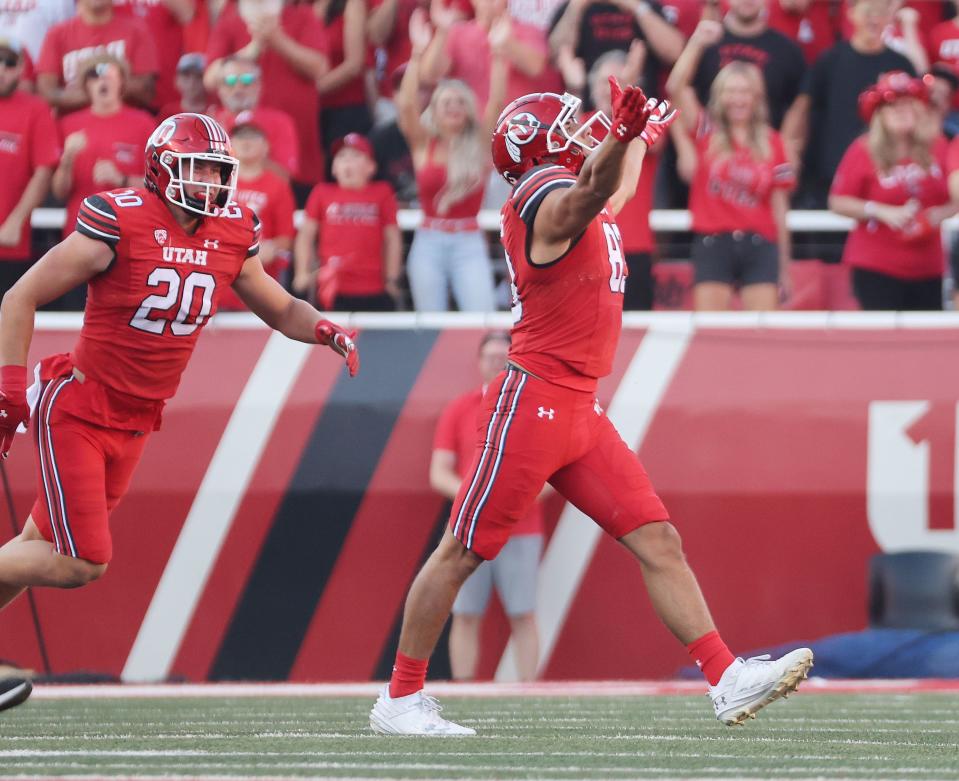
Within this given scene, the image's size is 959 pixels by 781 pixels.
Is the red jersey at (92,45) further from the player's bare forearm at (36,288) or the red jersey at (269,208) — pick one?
the player's bare forearm at (36,288)

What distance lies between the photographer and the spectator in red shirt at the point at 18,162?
880 cm

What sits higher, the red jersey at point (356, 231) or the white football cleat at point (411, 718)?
the red jersey at point (356, 231)

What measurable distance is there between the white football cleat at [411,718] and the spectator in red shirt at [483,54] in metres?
4.81

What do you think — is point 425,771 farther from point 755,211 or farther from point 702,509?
point 755,211

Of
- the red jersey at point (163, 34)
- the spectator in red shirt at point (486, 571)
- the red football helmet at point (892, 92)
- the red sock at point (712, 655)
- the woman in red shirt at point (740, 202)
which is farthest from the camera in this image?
the red jersey at point (163, 34)

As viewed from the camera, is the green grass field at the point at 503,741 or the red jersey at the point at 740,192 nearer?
the green grass field at the point at 503,741

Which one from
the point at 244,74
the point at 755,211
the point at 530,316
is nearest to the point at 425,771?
the point at 530,316

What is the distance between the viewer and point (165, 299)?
5.65 meters

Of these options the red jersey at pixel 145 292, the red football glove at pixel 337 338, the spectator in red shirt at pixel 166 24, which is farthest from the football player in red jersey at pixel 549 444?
the spectator in red shirt at pixel 166 24

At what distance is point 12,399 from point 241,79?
Answer: 4024mm

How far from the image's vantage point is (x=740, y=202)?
8.64 m

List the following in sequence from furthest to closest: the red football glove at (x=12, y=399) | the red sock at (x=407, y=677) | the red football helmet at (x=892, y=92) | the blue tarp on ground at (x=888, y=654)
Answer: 1. the red football helmet at (x=892, y=92)
2. the blue tarp on ground at (x=888, y=654)
3. the red football glove at (x=12, y=399)
4. the red sock at (x=407, y=677)

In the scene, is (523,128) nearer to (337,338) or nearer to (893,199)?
(337,338)

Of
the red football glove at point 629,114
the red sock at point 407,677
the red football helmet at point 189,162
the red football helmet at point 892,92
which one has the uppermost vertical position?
the red football glove at point 629,114
